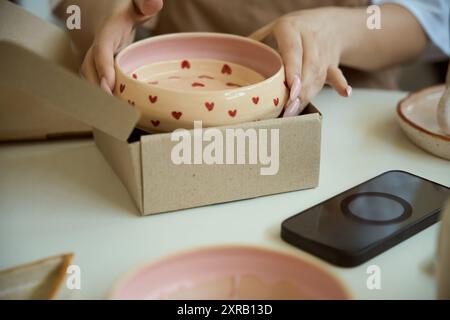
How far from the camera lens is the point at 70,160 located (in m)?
0.64

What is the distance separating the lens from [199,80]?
623 mm

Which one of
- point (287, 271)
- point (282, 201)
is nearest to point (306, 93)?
point (282, 201)

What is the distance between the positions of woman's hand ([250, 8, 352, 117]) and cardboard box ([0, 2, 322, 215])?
3 cm

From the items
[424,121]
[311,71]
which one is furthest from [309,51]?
[424,121]

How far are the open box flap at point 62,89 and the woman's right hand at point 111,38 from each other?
A: 98mm

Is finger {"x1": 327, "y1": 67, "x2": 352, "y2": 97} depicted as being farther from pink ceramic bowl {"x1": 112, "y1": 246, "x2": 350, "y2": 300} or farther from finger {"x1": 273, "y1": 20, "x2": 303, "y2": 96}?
pink ceramic bowl {"x1": 112, "y1": 246, "x2": 350, "y2": 300}

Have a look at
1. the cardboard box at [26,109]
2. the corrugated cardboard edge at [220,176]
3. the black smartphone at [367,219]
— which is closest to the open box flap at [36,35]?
the cardboard box at [26,109]

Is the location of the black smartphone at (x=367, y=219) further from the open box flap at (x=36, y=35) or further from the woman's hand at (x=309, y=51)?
the open box flap at (x=36, y=35)

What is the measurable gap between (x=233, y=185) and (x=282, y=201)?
0.15 ft

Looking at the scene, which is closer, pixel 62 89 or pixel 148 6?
pixel 62 89

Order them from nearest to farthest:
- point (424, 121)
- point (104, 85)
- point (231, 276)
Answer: point (231, 276) → point (104, 85) → point (424, 121)

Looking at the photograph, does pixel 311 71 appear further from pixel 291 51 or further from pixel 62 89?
pixel 62 89

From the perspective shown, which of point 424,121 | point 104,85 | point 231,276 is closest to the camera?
point 231,276

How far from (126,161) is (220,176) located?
0.08 meters
